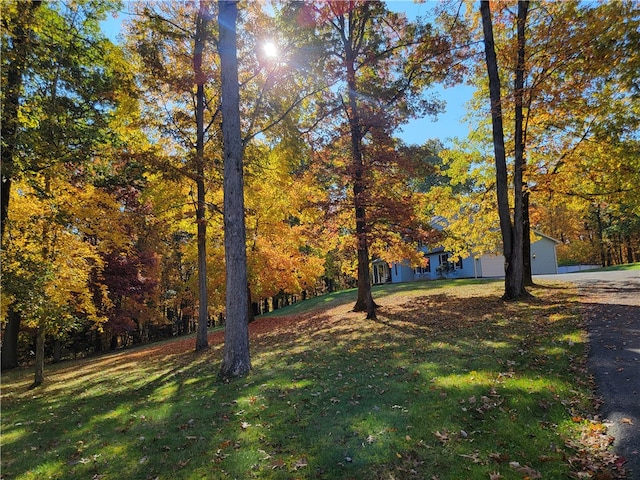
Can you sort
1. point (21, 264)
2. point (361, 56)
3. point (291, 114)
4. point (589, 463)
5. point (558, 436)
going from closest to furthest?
point (589, 463), point (558, 436), point (21, 264), point (291, 114), point (361, 56)

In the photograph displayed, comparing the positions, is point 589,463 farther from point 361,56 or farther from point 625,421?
point 361,56

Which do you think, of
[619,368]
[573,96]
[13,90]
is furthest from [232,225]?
[573,96]

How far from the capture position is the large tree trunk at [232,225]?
25.1ft

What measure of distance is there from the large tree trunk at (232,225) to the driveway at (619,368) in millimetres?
5829

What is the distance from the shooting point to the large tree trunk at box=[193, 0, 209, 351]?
37.7ft

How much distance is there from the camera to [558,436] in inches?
158

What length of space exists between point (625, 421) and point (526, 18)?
14257mm

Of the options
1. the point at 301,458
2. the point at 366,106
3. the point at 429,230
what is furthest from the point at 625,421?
the point at 366,106

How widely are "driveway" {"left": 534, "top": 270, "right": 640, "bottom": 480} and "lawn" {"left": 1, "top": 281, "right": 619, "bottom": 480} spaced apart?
164 mm

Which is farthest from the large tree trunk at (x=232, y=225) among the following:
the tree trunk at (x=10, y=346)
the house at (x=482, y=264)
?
the house at (x=482, y=264)

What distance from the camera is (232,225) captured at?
7734 millimetres

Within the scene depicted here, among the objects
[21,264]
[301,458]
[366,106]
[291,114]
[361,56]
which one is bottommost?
[301,458]

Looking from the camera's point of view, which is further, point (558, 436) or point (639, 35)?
point (639, 35)

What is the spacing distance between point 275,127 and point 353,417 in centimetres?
886
